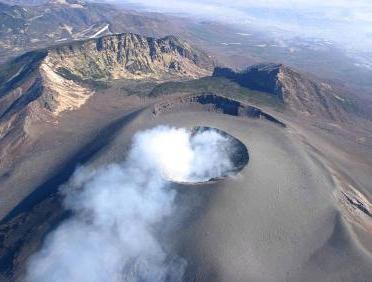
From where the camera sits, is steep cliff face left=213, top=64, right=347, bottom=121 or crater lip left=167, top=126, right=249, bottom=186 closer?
crater lip left=167, top=126, right=249, bottom=186

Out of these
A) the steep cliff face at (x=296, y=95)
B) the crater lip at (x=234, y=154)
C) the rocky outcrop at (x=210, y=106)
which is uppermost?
Result: the crater lip at (x=234, y=154)

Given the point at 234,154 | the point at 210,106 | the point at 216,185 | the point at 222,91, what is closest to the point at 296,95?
the point at 222,91

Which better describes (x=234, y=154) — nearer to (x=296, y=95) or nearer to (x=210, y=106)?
(x=210, y=106)

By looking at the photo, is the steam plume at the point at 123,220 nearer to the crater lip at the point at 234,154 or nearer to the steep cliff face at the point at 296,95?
the crater lip at the point at 234,154

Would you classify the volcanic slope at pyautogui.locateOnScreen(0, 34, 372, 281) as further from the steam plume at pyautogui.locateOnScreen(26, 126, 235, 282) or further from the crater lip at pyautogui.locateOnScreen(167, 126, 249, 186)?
the steam plume at pyautogui.locateOnScreen(26, 126, 235, 282)

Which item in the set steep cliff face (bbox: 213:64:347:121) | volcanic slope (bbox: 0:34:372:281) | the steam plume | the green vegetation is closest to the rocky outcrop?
volcanic slope (bbox: 0:34:372:281)

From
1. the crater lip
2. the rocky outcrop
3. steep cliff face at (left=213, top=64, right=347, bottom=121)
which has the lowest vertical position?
steep cliff face at (left=213, top=64, right=347, bottom=121)

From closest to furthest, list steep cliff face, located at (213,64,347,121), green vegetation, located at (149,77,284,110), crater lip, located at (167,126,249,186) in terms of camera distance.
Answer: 1. crater lip, located at (167,126,249,186)
2. green vegetation, located at (149,77,284,110)
3. steep cliff face, located at (213,64,347,121)

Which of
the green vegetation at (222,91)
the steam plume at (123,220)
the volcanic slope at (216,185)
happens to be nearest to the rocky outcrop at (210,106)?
the volcanic slope at (216,185)

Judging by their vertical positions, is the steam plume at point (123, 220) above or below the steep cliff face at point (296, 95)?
above

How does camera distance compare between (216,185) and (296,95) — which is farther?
(296,95)
